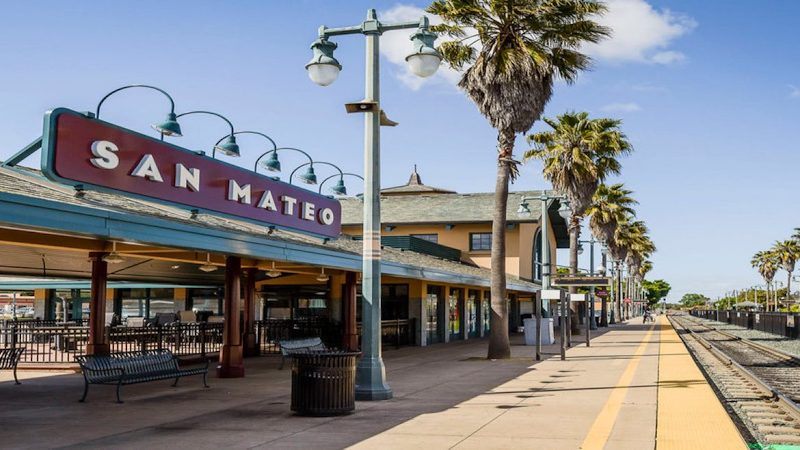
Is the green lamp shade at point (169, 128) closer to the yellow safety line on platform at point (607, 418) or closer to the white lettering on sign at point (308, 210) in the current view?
the white lettering on sign at point (308, 210)

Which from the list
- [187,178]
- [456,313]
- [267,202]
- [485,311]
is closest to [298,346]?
[267,202]

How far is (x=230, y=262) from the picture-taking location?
57.5ft

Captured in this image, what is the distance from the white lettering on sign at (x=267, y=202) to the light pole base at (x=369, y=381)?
5033mm

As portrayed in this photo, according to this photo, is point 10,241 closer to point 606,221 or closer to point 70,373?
point 70,373

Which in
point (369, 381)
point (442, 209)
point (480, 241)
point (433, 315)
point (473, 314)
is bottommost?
point (369, 381)

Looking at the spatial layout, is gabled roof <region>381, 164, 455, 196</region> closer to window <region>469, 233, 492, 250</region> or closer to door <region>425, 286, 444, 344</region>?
window <region>469, 233, 492, 250</region>

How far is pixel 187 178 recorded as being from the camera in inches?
555

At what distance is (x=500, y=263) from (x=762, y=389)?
865 centimetres

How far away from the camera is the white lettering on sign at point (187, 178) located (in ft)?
45.5

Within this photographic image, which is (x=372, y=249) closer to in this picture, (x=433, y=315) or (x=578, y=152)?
(x=433, y=315)

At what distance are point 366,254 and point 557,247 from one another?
5017 cm

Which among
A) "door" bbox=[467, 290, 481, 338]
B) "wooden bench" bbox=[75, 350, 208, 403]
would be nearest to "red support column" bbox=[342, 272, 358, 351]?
"wooden bench" bbox=[75, 350, 208, 403]

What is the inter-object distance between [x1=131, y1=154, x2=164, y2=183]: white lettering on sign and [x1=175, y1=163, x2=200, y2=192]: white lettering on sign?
596 millimetres

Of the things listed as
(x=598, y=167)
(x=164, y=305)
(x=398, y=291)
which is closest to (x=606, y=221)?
(x=598, y=167)
